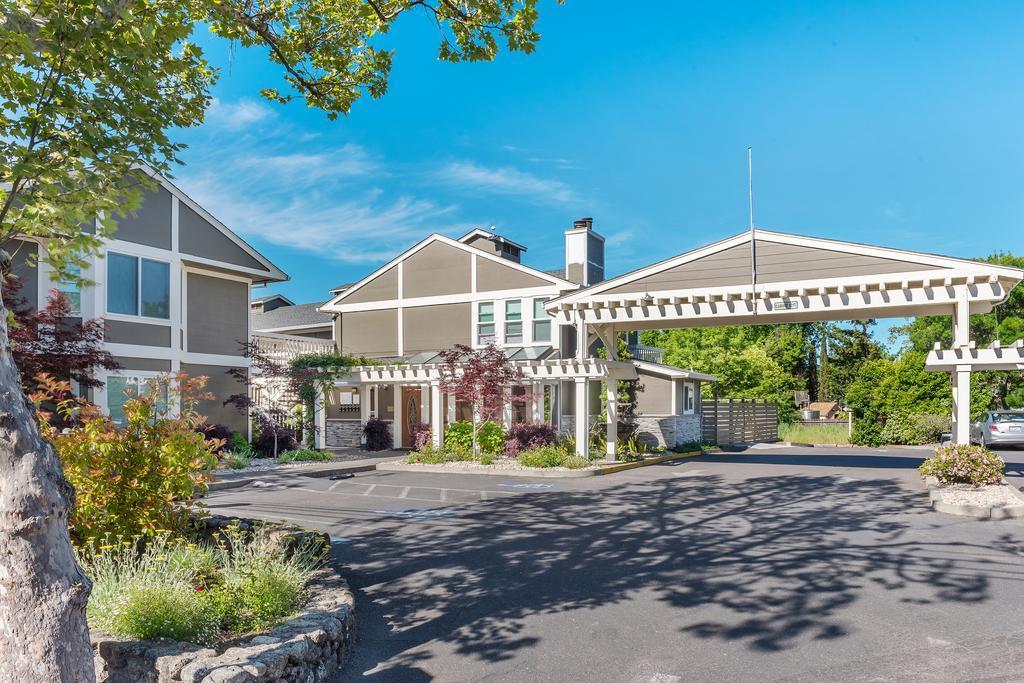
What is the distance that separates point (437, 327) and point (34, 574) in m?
22.7

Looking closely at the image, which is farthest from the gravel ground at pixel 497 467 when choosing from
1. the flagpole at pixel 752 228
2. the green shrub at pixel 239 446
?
the flagpole at pixel 752 228

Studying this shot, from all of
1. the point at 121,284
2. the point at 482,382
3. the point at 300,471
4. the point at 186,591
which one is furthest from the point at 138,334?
the point at 186,591

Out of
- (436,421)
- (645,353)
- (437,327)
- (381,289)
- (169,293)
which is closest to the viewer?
(169,293)

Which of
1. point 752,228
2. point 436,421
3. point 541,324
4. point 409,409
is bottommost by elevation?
point 436,421

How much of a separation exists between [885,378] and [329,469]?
21.1 m

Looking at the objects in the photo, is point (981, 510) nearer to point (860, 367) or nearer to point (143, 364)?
point (143, 364)

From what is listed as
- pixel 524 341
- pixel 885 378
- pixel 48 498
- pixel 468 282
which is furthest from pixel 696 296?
pixel 48 498

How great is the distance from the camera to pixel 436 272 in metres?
26.3

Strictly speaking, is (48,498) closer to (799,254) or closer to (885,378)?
(799,254)

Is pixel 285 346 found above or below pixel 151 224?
below

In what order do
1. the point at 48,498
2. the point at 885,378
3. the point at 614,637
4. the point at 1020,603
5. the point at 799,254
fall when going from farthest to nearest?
1. the point at 885,378
2. the point at 799,254
3. the point at 1020,603
4. the point at 614,637
5. the point at 48,498

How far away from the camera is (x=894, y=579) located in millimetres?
7203

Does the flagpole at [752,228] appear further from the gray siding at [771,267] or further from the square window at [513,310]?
the square window at [513,310]

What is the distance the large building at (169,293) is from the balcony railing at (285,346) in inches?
78.8
